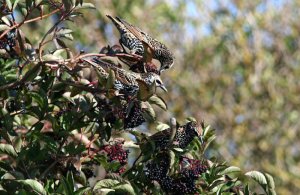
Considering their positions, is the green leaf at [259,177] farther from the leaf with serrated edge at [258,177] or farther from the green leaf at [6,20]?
the green leaf at [6,20]

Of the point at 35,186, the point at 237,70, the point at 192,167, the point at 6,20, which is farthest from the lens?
the point at 237,70

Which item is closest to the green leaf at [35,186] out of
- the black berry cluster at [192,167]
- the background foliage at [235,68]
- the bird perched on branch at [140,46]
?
the black berry cluster at [192,167]

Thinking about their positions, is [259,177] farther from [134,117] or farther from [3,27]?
[3,27]

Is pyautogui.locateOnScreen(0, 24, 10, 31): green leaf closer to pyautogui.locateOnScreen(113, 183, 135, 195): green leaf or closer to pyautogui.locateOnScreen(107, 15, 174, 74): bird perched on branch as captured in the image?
pyautogui.locateOnScreen(107, 15, 174, 74): bird perched on branch

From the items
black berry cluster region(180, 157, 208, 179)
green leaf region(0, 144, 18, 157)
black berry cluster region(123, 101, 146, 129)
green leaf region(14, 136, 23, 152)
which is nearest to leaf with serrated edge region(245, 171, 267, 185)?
black berry cluster region(180, 157, 208, 179)

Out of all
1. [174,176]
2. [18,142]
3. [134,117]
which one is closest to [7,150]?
[18,142]
